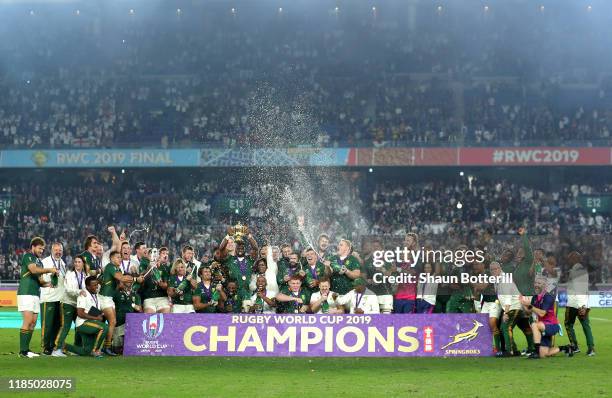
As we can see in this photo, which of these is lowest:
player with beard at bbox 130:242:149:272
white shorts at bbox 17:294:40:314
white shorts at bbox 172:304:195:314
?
Result: white shorts at bbox 172:304:195:314

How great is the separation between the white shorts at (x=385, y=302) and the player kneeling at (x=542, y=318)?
2.41 metres

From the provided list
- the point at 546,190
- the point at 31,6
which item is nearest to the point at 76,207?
the point at 31,6

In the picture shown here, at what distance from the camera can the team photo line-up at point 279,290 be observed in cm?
1644

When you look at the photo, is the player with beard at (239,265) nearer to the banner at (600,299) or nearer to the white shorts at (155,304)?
the white shorts at (155,304)

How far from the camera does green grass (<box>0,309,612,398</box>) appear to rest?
1197 centimetres

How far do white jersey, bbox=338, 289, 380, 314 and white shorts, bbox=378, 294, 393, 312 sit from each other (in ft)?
0.86

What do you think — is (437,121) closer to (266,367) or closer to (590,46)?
(590,46)

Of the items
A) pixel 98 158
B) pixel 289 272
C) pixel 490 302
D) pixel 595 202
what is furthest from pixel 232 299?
pixel 595 202

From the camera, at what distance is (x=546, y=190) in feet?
152

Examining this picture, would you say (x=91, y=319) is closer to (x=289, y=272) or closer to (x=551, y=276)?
(x=289, y=272)

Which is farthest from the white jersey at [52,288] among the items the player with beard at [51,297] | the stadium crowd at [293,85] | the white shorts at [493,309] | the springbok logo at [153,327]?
the stadium crowd at [293,85]

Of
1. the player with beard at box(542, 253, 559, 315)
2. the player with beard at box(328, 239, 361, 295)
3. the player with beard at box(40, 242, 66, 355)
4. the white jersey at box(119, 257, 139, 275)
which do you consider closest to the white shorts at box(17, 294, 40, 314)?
the player with beard at box(40, 242, 66, 355)

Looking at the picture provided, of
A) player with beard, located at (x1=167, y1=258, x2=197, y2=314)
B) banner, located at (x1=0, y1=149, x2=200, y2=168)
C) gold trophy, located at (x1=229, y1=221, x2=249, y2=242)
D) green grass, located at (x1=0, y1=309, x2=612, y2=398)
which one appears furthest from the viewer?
banner, located at (x1=0, y1=149, x2=200, y2=168)

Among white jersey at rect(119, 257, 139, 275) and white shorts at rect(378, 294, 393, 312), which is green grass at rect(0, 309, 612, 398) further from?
white jersey at rect(119, 257, 139, 275)
